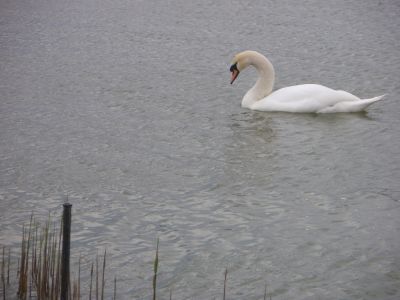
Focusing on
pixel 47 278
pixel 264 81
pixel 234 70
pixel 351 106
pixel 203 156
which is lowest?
pixel 47 278

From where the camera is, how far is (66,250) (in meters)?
3.86

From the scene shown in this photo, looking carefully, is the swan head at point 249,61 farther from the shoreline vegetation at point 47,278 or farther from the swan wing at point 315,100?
the shoreline vegetation at point 47,278

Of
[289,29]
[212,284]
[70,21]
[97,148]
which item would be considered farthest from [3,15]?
[212,284]

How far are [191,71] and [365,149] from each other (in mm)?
3669

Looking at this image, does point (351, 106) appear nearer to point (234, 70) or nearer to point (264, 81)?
point (264, 81)

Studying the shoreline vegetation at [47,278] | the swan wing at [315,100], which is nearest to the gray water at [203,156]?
the swan wing at [315,100]

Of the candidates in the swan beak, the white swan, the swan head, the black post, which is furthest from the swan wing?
the black post

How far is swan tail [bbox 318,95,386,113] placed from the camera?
30.6 ft

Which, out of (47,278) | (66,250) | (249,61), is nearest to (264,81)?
(249,61)

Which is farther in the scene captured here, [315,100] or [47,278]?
[315,100]

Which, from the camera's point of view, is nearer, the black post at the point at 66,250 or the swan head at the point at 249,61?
the black post at the point at 66,250

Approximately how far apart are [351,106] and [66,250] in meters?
6.08

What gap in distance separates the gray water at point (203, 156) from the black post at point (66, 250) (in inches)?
39.0

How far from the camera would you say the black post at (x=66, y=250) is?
→ 12.0 feet
